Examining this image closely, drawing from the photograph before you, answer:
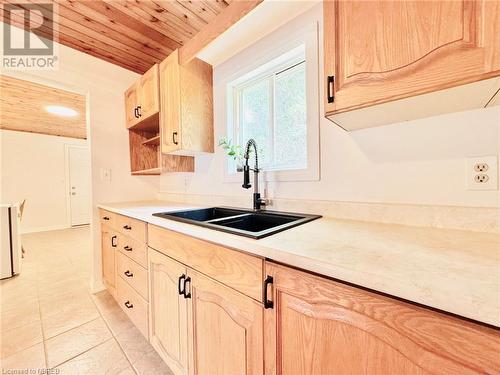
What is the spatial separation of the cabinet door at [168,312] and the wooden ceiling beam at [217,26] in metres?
1.42

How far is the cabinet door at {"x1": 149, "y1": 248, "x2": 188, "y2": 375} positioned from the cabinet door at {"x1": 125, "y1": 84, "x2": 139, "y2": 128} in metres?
1.56

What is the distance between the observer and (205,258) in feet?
2.87

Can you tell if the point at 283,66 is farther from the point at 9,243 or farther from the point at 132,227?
the point at 9,243

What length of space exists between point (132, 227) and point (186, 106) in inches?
38.3

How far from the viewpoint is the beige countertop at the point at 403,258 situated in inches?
14.8

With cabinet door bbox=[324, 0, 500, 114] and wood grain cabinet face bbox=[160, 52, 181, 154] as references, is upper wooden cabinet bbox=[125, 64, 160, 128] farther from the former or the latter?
cabinet door bbox=[324, 0, 500, 114]

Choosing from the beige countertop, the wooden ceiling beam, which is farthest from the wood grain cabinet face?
the beige countertop

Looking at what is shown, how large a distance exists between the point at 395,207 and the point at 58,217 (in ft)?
22.0

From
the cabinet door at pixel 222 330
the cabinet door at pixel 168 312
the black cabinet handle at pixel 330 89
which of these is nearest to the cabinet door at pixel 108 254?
the cabinet door at pixel 168 312

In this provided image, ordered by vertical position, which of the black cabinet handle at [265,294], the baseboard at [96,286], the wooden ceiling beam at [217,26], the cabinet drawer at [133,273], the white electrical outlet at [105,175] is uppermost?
the wooden ceiling beam at [217,26]

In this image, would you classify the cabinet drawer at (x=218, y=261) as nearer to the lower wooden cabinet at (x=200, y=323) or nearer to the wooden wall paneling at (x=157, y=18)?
the lower wooden cabinet at (x=200, y=323)

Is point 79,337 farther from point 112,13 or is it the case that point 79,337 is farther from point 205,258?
point 112,13

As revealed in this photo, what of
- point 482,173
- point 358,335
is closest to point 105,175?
point 358,335

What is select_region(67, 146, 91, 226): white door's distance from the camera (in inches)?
209
